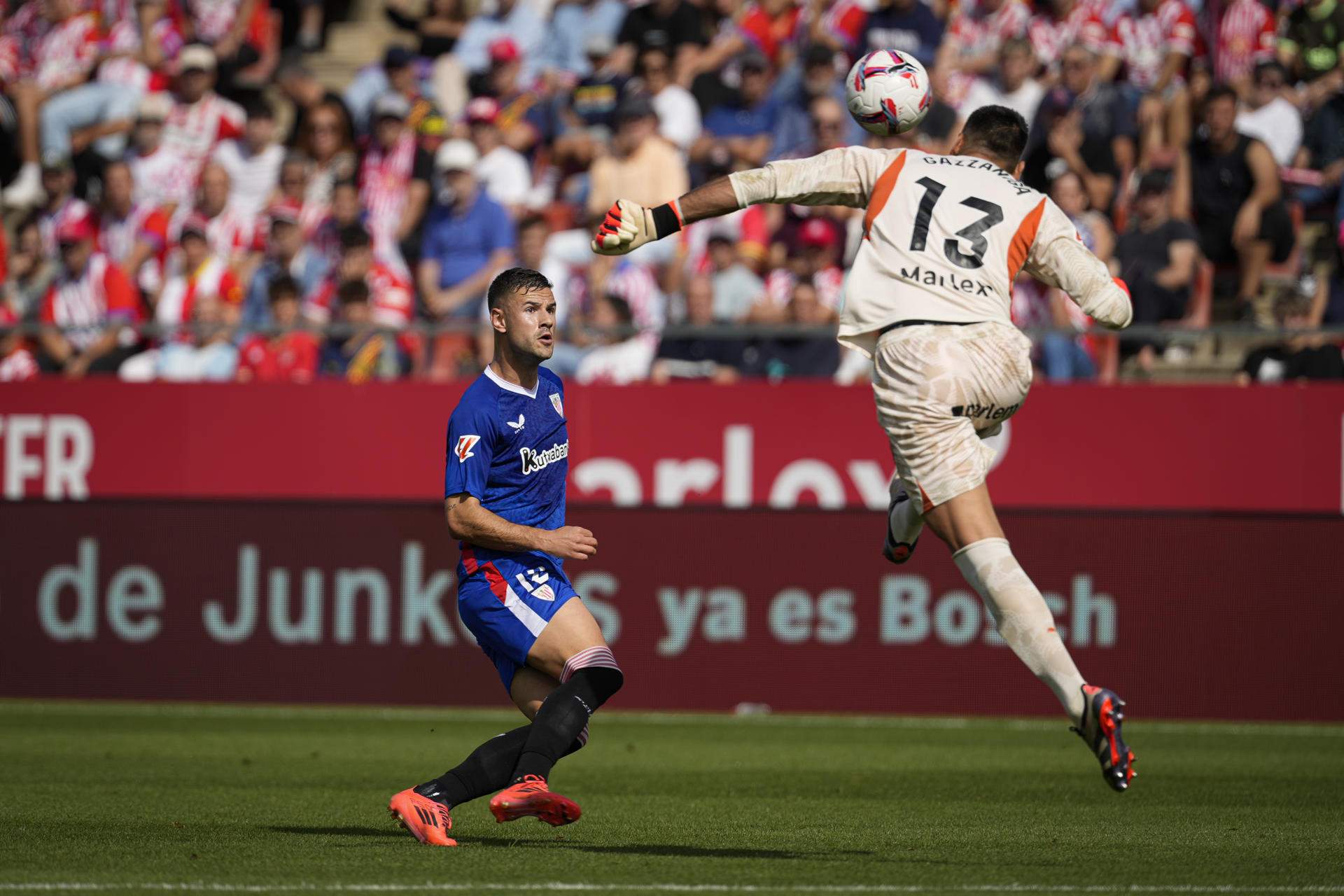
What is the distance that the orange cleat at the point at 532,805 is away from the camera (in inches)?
262

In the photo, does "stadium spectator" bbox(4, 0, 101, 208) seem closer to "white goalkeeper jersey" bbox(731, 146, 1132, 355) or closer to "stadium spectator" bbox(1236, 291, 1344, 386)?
"stadium spectator" bbox(1236, 291, 1344, 386)

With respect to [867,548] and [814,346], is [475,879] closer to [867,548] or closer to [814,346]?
[867,548]

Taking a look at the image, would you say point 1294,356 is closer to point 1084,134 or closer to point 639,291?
point 1084,134

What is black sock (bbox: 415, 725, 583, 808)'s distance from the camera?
710 centimetres

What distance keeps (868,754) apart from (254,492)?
6568 mm

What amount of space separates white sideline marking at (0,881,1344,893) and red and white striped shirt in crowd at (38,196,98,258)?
1279 centimetres

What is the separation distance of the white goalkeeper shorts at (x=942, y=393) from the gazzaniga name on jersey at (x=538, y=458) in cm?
133

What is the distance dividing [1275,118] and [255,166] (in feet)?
29.8

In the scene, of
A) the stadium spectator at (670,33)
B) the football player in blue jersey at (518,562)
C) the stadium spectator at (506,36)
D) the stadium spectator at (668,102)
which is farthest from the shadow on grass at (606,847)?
the stadium spectator at (506,36)

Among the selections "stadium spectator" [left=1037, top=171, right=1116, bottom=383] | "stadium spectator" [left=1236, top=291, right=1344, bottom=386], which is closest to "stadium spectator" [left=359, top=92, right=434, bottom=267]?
"stadium spectator" [left=1037, top=171, right=1116, bottom=383]

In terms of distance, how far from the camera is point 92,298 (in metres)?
16.9

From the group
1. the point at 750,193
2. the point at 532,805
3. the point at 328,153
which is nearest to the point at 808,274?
the point at 328,153

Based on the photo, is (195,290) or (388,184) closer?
(195,290)

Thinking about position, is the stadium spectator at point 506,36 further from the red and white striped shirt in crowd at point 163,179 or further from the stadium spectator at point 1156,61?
the stadium spectator at point 1156,61
